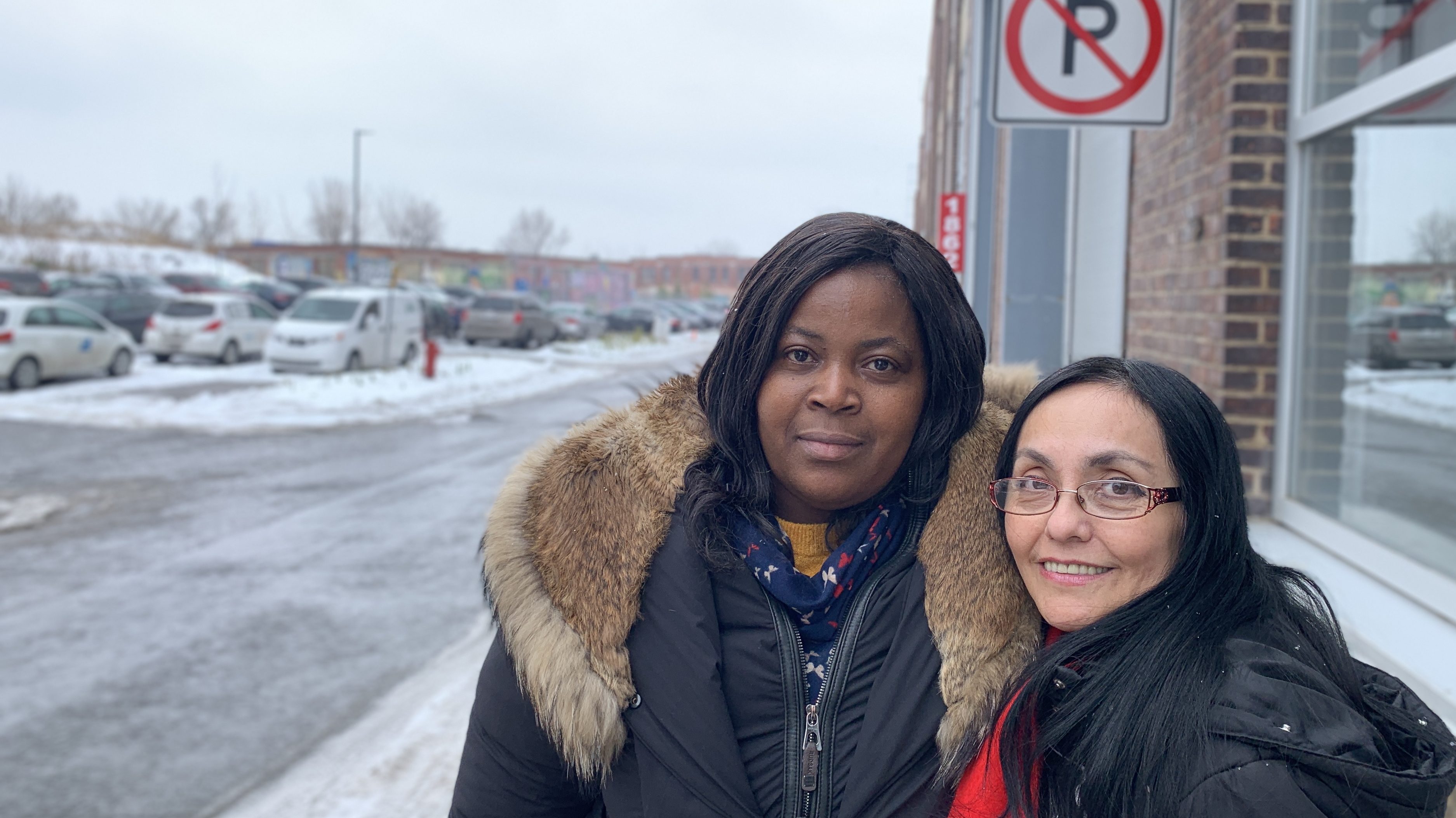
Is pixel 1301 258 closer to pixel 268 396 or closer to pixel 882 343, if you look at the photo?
pixel 882 343

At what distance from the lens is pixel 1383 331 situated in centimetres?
369

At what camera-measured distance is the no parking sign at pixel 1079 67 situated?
3.66 meters

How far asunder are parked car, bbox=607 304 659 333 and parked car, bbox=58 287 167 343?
19.3m

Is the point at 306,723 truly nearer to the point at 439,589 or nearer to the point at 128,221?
the point at 439,589

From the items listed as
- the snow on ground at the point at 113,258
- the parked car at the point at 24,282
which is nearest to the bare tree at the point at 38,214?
the snow on ground at the point at 113,258

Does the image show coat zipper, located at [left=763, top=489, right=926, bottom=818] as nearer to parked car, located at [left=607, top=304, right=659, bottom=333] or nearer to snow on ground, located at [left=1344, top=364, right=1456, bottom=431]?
snow on ground, located at [left=1344, top=364, right=1456, bottom=431]

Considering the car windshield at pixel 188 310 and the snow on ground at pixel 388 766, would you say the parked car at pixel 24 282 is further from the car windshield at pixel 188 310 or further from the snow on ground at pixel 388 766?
the snow on ground at pixel 388 766

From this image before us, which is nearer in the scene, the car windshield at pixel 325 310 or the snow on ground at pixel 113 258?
the car windshield at pixel 325 310

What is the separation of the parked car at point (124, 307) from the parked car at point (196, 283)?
13.5 metres

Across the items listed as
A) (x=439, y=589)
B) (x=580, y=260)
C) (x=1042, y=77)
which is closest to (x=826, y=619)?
(x=1042, y=77)

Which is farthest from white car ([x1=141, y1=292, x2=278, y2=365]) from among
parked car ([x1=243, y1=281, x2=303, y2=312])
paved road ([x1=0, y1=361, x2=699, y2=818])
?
parked car ([x1=243, y1=281, x2=303, y2=312])

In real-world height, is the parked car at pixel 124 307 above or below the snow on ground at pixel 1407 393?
above

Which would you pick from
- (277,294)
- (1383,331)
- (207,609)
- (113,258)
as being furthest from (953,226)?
(113,258)

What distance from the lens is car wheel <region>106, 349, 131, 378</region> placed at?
1889 cm
